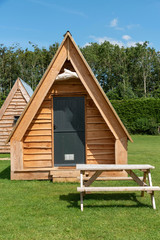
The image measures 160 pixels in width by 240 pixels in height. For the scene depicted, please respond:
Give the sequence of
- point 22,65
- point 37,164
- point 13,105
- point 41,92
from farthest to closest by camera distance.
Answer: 1. point 22,65
2. point 13,105
3. point 37,164
4. point 41,92

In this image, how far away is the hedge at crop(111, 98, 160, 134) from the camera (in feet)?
91.2

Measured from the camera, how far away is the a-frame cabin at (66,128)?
6926 millimetres

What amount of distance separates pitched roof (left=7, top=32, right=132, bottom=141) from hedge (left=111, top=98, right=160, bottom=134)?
21738 mm

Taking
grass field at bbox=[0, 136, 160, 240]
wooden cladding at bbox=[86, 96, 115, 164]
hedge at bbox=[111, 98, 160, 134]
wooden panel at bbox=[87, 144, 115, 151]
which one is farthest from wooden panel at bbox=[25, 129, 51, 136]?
hedge at bbox=[111, 98, 160, 134]

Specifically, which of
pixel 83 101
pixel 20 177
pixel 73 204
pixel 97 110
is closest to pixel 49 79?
pixel 83 101

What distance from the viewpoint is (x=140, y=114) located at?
2886 cm

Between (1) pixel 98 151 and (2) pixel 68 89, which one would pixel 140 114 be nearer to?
(1) pixel 98 151

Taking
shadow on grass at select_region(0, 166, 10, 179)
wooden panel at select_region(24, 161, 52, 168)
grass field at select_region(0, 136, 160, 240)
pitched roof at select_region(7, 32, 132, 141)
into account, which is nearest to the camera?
grass field at select_region(0, 136, 160, 240)

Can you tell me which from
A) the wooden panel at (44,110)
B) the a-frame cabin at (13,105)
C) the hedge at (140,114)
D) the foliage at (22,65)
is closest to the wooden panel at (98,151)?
the wooden panel at (44,110)

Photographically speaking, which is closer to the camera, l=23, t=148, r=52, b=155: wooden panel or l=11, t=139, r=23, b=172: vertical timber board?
l=11, t=139, r=23, b=172: vertical timber board

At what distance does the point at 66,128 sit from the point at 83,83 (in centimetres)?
161

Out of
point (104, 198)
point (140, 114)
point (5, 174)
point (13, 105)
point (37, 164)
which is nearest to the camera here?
point (104, 198)

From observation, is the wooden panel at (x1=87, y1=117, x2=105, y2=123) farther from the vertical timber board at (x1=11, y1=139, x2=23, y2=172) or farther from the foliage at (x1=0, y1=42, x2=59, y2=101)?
the foliage at (x1=0, y1=42, x2=59, y2=101)

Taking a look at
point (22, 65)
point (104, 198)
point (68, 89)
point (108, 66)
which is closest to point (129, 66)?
point (108, 66)
